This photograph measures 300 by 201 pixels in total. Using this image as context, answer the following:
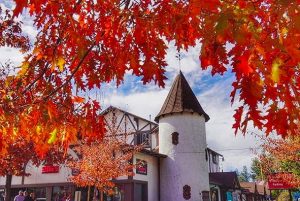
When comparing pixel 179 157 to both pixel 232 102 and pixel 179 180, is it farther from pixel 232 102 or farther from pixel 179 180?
pixel 232 102

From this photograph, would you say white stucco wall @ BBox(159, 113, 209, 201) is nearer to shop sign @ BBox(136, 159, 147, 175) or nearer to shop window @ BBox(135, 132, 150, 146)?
shop sign @ BBox(136, 159, 147, 175)

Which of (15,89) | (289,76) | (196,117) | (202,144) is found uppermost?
(196,117)

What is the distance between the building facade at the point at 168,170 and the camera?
94.2ft

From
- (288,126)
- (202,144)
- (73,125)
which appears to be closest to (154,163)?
(202,144)

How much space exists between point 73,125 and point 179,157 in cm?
2698

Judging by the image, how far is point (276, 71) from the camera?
2.72m

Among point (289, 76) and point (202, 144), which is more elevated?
point (202, 144)

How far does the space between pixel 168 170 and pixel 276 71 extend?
30148mm

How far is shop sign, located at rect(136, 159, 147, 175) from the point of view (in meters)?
28.0

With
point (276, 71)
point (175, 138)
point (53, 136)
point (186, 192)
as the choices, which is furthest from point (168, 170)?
point (276, 71)

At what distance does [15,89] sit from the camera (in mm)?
6020

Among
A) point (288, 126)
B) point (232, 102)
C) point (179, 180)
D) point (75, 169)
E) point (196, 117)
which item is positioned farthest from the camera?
point (196, 117)

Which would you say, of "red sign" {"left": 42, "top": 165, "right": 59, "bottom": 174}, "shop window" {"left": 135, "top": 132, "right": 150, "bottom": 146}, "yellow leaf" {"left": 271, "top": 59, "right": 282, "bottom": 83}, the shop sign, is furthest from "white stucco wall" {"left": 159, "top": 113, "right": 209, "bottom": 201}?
"yellow leaf" {"left": 271, "top": 59, "right": 282, "bottom": 83}

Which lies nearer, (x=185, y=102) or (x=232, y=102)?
(x=232, y=102)
